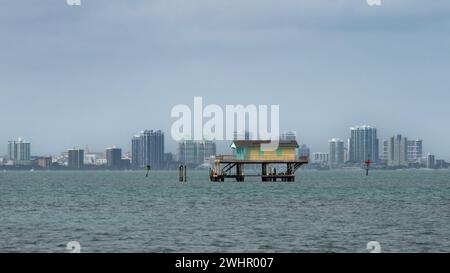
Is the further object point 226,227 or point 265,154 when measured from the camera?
point 265,154

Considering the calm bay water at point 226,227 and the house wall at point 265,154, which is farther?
the house wall at point 265,154

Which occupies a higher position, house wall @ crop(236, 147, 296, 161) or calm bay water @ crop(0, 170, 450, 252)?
house wall @ crop(236, 147, 296, 161)

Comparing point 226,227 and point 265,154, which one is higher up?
point 265,154

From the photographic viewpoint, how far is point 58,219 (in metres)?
58.2

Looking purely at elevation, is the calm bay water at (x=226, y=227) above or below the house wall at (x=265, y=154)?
below

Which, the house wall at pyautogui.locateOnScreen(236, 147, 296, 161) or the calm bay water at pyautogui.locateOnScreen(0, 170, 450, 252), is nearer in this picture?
the calm bay water at pyautogui.locateOnScreen(0, 170, 450, 252)
